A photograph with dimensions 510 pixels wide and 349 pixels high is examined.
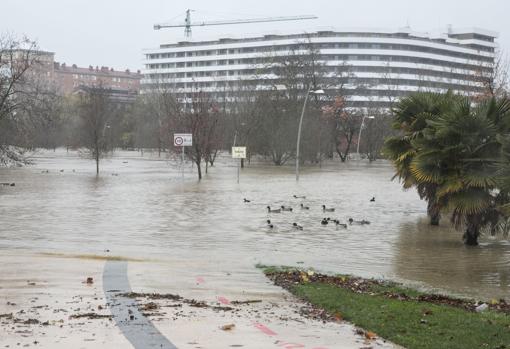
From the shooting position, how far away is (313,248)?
1491 centimetres

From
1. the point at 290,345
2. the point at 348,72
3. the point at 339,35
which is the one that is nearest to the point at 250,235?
the point at 290,345

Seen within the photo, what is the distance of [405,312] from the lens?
711cm

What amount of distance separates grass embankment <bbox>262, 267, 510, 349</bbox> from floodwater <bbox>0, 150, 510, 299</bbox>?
143 centimetres

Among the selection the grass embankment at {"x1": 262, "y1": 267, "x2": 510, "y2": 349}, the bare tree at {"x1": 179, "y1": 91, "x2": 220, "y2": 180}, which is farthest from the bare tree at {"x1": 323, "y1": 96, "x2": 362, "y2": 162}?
the grass embankment at {"x1": 262, "y1": 267, "x2": 510, "y2": 349}

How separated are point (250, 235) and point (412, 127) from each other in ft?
19.1

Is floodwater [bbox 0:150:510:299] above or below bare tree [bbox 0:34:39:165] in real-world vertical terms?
below

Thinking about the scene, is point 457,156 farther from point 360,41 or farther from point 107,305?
point 360,41

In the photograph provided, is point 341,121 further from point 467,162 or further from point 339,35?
point 339,35

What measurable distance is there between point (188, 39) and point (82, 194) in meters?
172

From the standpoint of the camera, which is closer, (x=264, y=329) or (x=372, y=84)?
(x=264, y=329)

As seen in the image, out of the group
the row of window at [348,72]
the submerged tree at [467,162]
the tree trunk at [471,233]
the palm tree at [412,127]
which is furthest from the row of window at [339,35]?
the submerged tree at [467,162]

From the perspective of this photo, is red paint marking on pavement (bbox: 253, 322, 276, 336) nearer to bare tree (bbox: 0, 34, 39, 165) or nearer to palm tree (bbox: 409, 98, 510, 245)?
palm tree (bbox: 409, 98, 510, 245)

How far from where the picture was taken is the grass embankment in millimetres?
5980

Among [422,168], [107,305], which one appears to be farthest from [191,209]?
[107,305]
